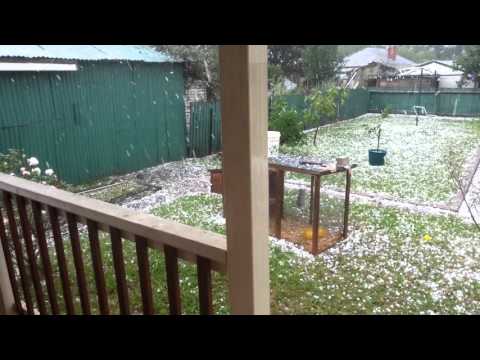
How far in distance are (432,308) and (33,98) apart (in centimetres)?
203

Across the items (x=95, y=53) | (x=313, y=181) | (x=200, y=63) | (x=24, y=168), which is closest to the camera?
(x=200, y=63)

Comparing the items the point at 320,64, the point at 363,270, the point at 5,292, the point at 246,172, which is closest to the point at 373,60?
the point at 320,64

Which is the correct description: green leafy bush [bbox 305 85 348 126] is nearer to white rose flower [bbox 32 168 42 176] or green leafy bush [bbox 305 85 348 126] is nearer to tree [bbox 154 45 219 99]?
tree [bbox 154 45 219 99]

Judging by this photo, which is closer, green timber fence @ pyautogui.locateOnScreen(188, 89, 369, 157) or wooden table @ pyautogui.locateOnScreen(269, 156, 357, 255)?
green timber fence @ pyautogui.locateOnScreen(188, 89, 369, 157)

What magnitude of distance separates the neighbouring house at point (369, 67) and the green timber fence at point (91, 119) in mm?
592

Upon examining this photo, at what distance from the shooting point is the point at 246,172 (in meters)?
0.50

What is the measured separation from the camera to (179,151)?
3.88 feet

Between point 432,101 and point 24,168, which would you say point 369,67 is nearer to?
point 432,101

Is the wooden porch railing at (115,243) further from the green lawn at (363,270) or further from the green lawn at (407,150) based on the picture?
the green lawn at (407,150)

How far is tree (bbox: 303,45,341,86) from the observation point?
2.06 ft

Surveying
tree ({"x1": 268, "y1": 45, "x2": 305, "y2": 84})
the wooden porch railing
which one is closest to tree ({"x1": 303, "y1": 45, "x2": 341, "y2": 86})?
tree ({"x1": 268, "y1": 45, "x2": 305, "y2": 84})

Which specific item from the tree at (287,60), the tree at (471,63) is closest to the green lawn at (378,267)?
the tree at (287,60)

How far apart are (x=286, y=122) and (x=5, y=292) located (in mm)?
1130

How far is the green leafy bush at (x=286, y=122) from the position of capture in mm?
937
